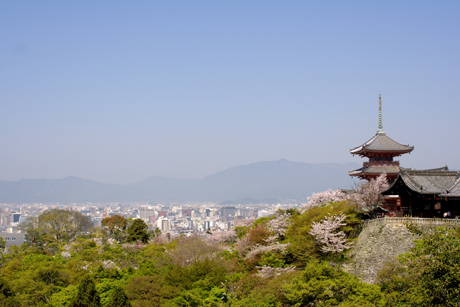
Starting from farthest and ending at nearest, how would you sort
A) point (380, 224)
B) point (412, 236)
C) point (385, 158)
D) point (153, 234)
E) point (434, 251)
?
point (153, 234) → point (385, 158) → point (380, 224) → point (412, 236) → point (434, 251)

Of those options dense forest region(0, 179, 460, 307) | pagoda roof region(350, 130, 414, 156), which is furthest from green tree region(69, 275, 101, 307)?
pagoda roof region(350, 130, 414, 156)

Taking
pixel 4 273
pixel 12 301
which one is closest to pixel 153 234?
pixel 4 273

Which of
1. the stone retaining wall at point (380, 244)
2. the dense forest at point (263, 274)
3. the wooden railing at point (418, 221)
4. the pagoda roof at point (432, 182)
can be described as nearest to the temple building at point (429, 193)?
the pagoda roof at point (432, 182)

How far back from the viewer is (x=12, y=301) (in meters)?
21.3

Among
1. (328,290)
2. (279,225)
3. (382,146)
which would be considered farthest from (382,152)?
(328,290)

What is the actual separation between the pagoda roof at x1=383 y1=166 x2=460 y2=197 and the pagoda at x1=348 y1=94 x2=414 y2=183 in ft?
21.0

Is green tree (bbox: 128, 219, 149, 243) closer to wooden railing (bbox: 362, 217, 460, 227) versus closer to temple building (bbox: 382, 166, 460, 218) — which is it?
wooden railing (bbox: 362, 217, 460, 227)

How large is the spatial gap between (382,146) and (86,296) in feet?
58.3

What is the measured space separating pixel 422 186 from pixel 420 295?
894 centimetres

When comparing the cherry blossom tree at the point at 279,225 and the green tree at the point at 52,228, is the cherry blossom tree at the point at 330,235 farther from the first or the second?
the green tree at the point at 52,228

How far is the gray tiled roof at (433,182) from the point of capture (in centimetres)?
1975

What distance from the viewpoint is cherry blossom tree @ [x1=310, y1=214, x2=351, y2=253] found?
20.5 meters

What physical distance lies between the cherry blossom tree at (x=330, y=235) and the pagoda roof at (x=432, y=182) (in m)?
3.05

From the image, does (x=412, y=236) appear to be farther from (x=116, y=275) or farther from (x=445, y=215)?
(x=116, y=275)
